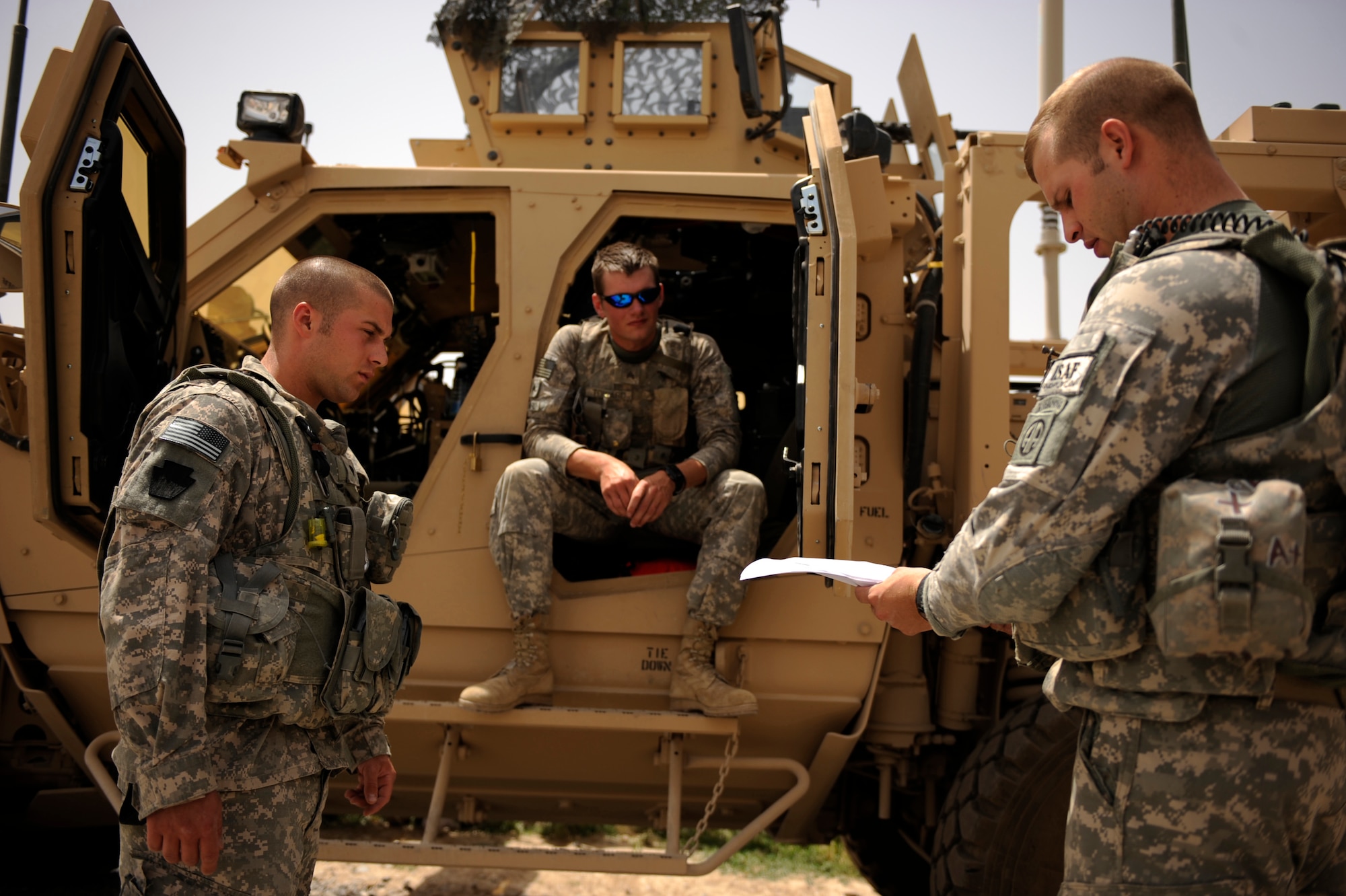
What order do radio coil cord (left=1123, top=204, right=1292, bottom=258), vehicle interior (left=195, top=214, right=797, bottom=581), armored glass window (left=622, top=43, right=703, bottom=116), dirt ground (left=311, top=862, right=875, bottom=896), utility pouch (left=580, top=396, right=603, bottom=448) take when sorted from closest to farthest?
radio coil cord (left=1123, top=204, right=1292, bottom=258) → utility pouch (left=580, top=396, right=603, bottom=448) → vehicle interior (left=195, top=214, right=797, bottom=581) → dirt ground (left=311, top=862, right=875, bottom=896) → armored glass window (left=622, top=43, right=703, bottom=116)

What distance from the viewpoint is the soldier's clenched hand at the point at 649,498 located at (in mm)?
2727

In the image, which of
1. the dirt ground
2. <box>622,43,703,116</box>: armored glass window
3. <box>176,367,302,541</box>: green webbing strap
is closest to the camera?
<box>176,367,302,541</box>: green webbing strap

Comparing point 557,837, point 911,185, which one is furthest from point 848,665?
point 557,837

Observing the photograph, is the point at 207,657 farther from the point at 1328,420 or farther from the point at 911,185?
the point at 911,185

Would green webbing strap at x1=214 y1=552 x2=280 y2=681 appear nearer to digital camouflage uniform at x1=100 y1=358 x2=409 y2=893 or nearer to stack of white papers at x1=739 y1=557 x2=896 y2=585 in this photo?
digital camouflage uniform at x1=100 y1=358 x2=409 y2=893

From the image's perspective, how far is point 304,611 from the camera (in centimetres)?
174

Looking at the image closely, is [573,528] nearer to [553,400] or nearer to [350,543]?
[553,400]

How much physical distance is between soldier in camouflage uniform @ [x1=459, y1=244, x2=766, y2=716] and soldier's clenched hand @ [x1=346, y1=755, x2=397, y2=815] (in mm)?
650

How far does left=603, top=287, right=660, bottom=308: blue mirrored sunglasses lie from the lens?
2971 mm

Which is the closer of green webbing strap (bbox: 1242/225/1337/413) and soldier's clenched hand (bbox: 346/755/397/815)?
green webbing strap (bbox: 1242/225/1337/413)

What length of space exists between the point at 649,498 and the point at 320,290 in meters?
1.11

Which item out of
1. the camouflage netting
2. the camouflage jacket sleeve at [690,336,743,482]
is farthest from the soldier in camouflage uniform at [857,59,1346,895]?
the camouflage netting

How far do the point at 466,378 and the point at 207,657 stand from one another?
2167 mm

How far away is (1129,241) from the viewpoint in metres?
1.46
